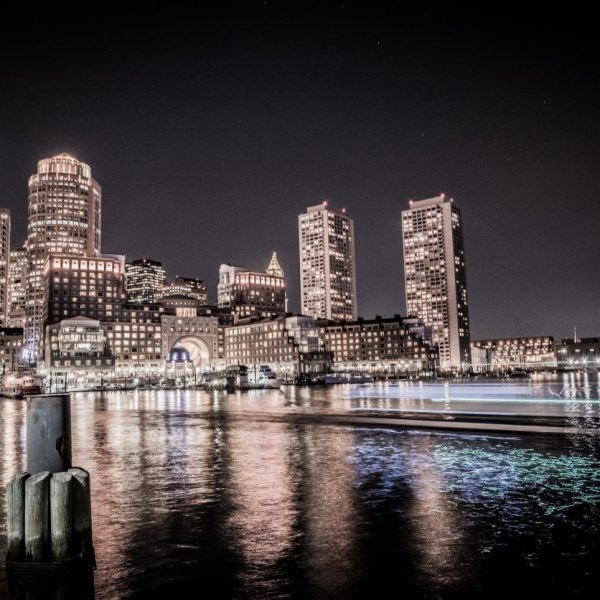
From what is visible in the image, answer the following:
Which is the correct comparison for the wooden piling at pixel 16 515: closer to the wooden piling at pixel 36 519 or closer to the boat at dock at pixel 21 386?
the wooden piling at pixel 36 519

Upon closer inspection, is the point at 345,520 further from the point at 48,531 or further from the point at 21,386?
the point at 21,386

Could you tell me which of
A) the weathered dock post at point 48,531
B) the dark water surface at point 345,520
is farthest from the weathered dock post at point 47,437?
the dark water surface at point 345,520

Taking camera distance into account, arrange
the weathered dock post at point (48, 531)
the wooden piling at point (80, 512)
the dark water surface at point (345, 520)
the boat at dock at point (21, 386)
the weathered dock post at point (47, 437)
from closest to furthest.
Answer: the weathered dock post at point (48, 531)
the dark water surface at point (345, 520)
the wooden piling at point (80, 512)
the weathered dock post at point (47, 437)
the boat at dock at point (21, 386)

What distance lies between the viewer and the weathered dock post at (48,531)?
9.11 m

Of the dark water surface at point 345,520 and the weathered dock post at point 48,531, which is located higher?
the weathered dock post at point 48,531

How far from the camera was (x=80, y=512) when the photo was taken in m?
9.40

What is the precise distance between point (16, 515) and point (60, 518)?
73 centimetres

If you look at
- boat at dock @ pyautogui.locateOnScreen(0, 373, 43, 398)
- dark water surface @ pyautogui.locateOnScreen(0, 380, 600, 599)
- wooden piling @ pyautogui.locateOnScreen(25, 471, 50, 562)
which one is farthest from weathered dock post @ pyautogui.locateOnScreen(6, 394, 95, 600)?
boat at dock @ pyautogui.locateOnScreen(0, 373, 43, 398)

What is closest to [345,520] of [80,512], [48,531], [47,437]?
[80,512]

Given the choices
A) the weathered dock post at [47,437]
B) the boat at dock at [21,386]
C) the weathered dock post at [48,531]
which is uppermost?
the weathered dock post at [47,437]

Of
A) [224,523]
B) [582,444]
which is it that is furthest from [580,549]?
[582,444]

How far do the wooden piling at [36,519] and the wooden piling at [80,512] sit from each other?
0.42 m

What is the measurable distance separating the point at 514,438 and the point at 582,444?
3.15 meters

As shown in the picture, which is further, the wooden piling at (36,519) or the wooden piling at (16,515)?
the wooden piling at (16,515)
